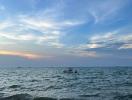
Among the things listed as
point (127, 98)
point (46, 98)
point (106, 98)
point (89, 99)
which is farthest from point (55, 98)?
point (127, 98)

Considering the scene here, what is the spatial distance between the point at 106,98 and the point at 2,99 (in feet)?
33.3

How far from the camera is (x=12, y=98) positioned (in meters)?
24.5

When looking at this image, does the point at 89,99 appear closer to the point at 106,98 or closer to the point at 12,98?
the point at 106,98

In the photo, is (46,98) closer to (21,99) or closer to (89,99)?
(21,99)

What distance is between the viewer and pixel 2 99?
24.0m

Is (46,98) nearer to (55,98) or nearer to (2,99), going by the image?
(55,98)

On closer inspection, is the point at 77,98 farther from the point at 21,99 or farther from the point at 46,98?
the point at 21,99

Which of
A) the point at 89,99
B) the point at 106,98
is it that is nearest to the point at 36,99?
the point at 89,99

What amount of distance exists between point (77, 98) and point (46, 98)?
315 cm

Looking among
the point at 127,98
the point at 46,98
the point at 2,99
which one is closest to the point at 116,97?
the point at 127,98

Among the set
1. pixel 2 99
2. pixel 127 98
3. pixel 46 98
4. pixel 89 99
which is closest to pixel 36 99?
pixel 46 98

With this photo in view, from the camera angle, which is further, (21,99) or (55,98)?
→ (55,98)

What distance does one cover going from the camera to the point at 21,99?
78.6 feet

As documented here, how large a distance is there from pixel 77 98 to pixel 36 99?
4199 millimetres
